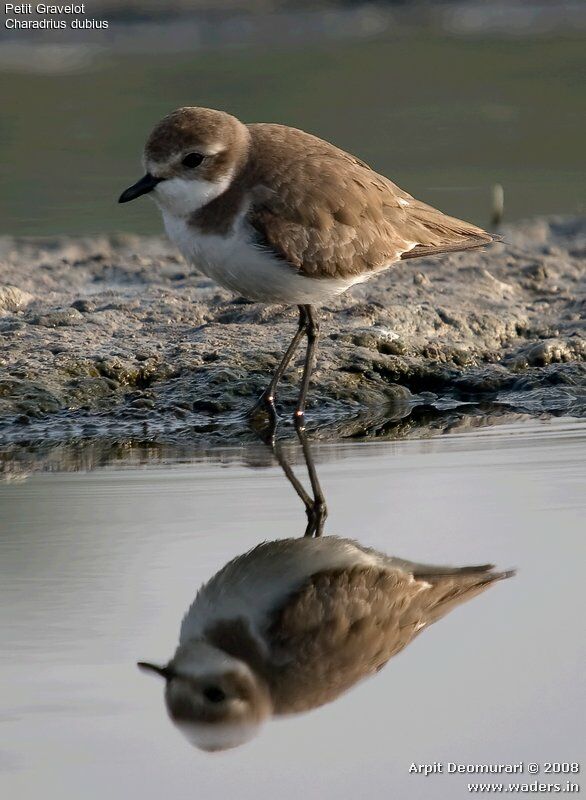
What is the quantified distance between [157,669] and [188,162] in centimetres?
297

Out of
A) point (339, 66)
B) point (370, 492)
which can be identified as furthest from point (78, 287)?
point (339, 66)

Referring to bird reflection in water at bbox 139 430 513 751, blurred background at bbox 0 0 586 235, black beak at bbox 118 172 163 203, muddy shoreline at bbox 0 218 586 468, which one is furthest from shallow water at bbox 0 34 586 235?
bird reflection in water at bbox 139 430 513 751

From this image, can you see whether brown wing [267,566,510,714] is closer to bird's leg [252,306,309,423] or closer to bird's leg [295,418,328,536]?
bird's leg [295,418,328,536]

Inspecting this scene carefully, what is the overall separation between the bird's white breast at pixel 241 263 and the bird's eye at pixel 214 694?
269 centimetres

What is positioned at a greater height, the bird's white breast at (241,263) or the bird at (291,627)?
the bird's white breast at (241,263)

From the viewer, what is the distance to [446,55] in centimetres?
1616

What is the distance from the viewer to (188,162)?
6422 mm

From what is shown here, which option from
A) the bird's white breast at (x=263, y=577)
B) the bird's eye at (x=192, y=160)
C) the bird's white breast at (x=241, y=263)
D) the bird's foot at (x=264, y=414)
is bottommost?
the bird's foot at (x=264, y=414)

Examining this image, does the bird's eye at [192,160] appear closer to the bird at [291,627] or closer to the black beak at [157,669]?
the bird at [291,627]

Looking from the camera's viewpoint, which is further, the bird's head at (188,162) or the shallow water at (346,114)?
the shallow water at (346,114)

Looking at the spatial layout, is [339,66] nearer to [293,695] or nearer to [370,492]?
[370,492]

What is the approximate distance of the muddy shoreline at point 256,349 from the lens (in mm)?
6969

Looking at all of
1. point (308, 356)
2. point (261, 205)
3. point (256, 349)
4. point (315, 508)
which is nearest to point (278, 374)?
point (308, 356)

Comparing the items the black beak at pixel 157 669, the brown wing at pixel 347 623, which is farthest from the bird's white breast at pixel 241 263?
the black beak at pixel 157 669
